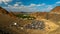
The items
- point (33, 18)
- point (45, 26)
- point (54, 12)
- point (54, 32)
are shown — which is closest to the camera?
point (54, 32)

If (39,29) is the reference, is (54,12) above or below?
above

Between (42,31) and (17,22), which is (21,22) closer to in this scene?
(17,22)

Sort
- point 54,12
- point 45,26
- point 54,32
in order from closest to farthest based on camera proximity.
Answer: point 54,32 → point 45,26 → point 54,12

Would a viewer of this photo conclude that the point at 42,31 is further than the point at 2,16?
No

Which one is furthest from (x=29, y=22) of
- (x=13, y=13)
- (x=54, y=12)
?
(x=54, y=12)

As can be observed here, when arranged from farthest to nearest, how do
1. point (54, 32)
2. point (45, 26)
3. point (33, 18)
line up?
point (33, 18) < point (45, 26) < point (54, 32)

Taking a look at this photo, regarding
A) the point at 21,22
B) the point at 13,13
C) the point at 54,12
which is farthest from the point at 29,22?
the point at 54,12

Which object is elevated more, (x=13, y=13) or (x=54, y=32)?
(x=13, y=13)

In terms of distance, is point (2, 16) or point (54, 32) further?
point (2, 16)

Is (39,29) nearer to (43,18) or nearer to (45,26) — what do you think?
(45,26)
